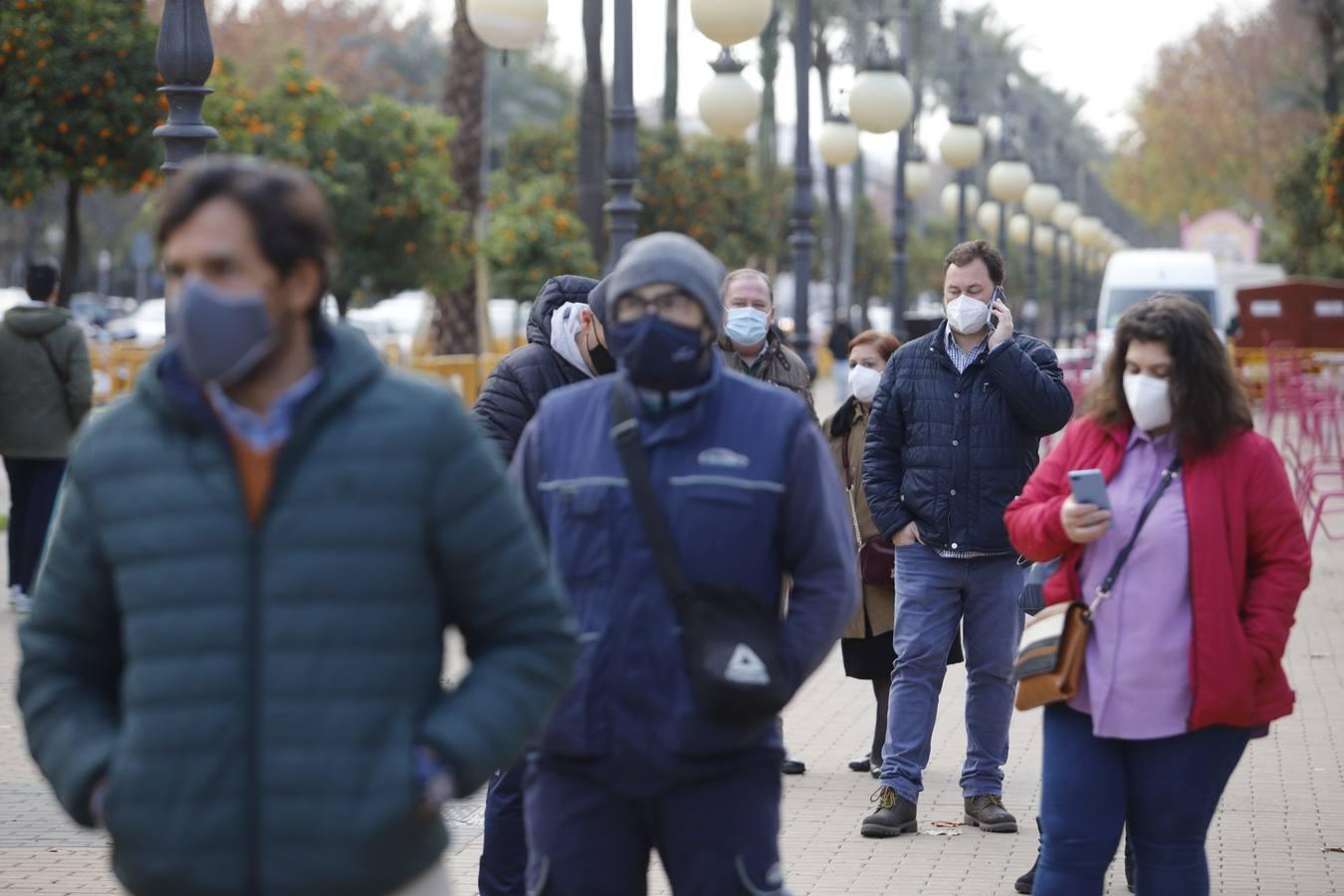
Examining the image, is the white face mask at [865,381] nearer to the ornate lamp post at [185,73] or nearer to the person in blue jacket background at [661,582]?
the ornate lamp post at [185,73]

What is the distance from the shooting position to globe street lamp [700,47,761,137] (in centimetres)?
1491

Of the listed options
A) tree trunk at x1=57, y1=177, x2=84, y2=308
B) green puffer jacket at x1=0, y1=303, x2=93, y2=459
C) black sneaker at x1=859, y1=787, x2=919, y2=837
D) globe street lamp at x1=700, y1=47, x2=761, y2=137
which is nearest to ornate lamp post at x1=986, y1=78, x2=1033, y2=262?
globe street lamp at x1=700, y1=47, x2=761, y2=137

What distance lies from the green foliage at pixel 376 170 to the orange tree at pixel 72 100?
719cm

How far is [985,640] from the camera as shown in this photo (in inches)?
265

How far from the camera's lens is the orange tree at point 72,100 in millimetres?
15930

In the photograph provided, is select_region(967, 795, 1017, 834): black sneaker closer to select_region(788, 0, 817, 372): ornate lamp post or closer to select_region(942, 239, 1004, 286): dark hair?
select_region(942, 239, 1004, 286): dark hair

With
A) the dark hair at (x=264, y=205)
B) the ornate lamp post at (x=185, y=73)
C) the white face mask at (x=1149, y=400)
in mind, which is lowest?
the white face mask at (x=1149, y=400)

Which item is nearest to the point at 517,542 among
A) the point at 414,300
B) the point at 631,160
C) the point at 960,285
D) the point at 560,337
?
the point at 560,337

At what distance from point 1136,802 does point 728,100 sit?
11.1m

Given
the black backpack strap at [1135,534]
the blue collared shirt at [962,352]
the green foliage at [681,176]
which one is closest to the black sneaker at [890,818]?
the blue collared shirt at [962,352]

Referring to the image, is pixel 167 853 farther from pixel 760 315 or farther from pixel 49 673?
pixel 760 315

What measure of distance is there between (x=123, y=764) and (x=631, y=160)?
888 centimetres

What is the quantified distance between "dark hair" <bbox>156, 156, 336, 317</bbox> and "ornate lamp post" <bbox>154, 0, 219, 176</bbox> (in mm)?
4763

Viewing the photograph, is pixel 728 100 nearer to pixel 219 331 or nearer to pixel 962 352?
pixel 962 352
